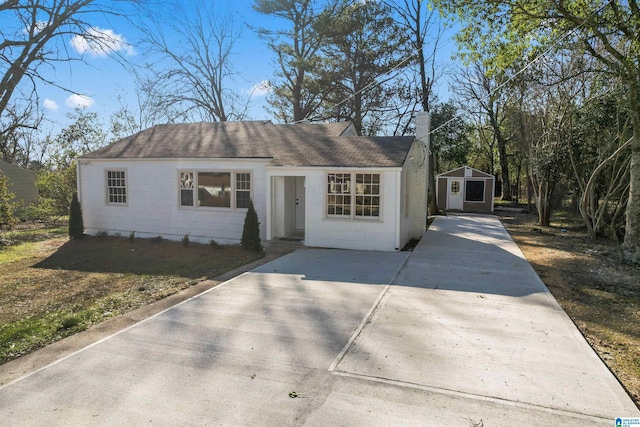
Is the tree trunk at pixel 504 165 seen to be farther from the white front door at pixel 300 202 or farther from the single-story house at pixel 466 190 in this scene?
the white front door at pixel 300 202

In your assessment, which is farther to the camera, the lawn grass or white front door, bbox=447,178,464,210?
white front door, bbox=447,178,464,210

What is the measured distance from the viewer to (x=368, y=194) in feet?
35.0

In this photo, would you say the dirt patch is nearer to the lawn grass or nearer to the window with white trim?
the lawn grass

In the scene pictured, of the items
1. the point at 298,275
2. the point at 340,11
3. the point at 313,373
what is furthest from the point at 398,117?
the point at 313,373

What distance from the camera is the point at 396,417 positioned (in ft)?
10.4

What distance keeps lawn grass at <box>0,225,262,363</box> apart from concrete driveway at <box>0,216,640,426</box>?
1.04 m

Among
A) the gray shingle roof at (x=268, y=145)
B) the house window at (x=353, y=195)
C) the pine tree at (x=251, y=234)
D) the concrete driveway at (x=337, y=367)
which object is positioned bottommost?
the concrete driveway at (x=337, y=367)

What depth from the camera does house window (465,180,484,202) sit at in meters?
26.0

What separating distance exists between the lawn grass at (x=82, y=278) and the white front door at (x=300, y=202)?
2520mm

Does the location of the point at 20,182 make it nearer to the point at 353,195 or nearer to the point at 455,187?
the point at 353,195

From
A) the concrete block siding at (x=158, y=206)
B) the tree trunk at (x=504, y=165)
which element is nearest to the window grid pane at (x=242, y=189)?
the concrete block siding at (x=158, y=206)

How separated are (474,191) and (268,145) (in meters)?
18.0

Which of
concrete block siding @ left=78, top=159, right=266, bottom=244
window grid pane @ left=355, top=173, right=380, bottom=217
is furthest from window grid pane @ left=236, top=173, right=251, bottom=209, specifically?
window grid pane @ left=355, top=173, right=380, bottom=217

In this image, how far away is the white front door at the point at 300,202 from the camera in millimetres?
12484
